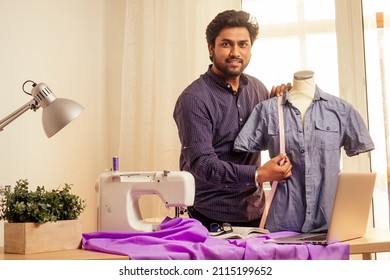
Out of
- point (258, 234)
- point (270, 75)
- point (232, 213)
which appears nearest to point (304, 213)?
point (258, 234)

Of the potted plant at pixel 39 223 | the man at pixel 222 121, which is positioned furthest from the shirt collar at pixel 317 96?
the potted plant at pixel 39 223

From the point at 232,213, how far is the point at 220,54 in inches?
22.0

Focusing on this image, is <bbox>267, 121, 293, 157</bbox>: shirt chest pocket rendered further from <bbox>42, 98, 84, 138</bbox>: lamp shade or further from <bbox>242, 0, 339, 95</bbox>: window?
<bbox>242, 0, 339, 95</bbox>: window

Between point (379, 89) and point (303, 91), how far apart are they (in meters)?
1.14

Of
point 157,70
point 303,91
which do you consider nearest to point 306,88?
point 303,91

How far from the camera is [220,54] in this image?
2.16 metres

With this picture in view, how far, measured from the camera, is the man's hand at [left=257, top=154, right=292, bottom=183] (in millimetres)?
1851

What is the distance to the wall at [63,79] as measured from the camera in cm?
253

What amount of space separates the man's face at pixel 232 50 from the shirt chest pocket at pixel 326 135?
1.31 ft

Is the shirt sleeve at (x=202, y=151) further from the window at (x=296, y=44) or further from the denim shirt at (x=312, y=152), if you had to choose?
the window at (x=296, y=44)

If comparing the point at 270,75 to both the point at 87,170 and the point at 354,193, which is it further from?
the point at 354,193
